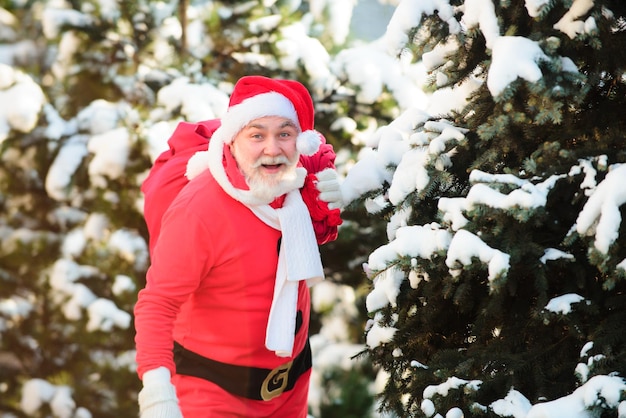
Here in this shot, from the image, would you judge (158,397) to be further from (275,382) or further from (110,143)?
(110,143)

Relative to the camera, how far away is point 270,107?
9.79ft

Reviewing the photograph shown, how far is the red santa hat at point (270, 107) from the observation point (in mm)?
2945

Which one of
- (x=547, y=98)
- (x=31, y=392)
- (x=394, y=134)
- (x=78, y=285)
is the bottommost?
(x=31, y=392)

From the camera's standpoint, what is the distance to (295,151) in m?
2.98

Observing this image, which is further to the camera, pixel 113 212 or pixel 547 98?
pixel 113 212

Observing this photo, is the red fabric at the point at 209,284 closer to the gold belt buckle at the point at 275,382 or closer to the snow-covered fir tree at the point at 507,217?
the gold belt buckle at the point at 275,382

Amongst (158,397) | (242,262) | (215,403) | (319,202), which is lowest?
(215,403)

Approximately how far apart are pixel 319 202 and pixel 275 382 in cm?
70

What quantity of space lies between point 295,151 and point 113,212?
289 cm

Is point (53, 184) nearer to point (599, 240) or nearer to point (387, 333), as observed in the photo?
point (387, 333)

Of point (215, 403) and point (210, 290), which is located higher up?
point (210, 290)

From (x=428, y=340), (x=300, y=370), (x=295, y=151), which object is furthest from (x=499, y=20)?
(x=300, y=370)

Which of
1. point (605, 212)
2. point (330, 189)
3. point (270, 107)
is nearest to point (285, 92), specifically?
point (270, 107)

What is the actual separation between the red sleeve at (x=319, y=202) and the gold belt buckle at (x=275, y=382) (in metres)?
0.55
